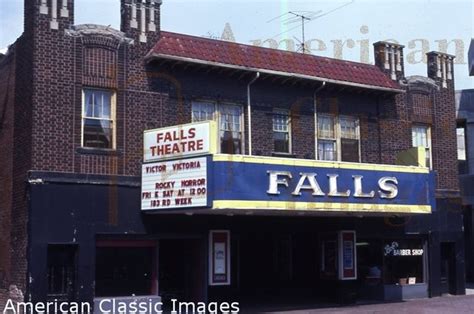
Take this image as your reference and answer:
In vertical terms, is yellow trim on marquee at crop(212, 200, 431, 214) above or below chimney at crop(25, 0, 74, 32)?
below

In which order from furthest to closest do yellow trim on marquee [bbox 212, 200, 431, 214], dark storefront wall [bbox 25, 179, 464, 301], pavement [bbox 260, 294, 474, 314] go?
pavement [bbox 260, 294, 474, 314] < dark storefront wall [bbox 25, 179, 464, 301] < yellow trim on marquee [bbox 212, 200, 431, 214]

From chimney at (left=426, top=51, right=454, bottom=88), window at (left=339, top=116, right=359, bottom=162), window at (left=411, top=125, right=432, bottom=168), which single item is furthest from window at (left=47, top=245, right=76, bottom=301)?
chimney at (left=426, top=51, right=454, bottom=88)

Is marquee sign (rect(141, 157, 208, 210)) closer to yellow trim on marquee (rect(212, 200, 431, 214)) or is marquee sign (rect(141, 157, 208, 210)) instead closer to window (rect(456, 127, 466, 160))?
yellow trim on marquee (rect(212, 200, 431, 214))

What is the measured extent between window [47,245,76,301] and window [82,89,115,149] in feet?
9.55

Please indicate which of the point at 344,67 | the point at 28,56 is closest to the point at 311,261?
the point at 344,67

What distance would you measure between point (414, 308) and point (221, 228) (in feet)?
21.6

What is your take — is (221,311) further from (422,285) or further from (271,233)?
(422,285)

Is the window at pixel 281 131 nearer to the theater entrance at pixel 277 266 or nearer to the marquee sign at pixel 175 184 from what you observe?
the theater entrance at pixel 277 266

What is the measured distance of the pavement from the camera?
74.3 feet

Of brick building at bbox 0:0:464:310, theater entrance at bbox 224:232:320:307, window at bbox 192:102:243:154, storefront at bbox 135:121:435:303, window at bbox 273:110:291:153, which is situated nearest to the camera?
storefront at bbox 135:121:435:303

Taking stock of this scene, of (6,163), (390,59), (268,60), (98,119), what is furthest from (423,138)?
(6,163)

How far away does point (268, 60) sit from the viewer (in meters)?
24.0

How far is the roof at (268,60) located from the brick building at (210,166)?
0.07m

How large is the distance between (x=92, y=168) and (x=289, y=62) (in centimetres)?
760
